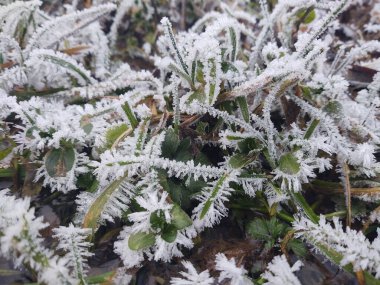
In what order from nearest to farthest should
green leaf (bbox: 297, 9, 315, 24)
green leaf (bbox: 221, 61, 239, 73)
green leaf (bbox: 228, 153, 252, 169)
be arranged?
1. green leaf (bbox: 228, 153, 252, 169)
2. green leaf (bbox: 221, 61, 239, 73)
3. green leaf (bbox: 297, 9, 315, 24)

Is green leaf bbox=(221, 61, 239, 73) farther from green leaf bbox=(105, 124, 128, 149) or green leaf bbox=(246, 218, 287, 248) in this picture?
green leaf bbox=(246, 218, 287, 248)

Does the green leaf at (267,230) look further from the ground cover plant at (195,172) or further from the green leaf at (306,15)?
the green leaf at (306,15)

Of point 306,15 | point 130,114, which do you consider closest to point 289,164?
point 130,114

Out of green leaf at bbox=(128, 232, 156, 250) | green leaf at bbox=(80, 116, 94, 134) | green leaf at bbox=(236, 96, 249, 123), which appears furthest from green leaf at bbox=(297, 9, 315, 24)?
green leaf at bbox=(128, 232, 156, 250)

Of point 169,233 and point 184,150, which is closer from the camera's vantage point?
point 169,233

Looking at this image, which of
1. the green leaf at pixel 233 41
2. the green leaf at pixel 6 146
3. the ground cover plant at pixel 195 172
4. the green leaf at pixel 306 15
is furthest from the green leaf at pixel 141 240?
the green leaf at pixel 306 15

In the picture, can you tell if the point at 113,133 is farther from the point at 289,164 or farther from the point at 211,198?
the point at 289,164
